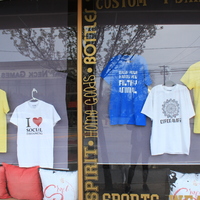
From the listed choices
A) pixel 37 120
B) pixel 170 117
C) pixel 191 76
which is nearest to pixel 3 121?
pixel 37 120

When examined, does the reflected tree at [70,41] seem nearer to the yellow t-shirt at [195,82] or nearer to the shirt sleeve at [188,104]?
the yellow t-shirt at [195,82]

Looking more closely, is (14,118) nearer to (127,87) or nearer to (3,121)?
(3,121)

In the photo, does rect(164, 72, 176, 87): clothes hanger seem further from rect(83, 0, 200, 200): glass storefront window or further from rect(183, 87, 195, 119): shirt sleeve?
rect(183, 87, 195, 119): shirt sleeve

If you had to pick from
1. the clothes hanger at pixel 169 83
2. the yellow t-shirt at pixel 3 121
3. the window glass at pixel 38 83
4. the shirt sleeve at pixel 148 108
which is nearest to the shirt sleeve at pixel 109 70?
the window glass at pixel 38 83

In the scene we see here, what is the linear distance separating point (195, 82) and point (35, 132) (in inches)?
92.2

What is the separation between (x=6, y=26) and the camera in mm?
3684

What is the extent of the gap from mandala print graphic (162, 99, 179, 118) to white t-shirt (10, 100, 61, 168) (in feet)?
4.88

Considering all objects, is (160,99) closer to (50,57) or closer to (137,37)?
(137,37)

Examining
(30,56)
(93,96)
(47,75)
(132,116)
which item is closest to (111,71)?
(93,96)

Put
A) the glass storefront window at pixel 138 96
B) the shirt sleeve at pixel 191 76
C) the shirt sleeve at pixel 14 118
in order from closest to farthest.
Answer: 1. the glass storefront window at pixel 138 96
2. the shirt sleeve at pixel 191 76
3. the shirt sleeve at pixel 14 118

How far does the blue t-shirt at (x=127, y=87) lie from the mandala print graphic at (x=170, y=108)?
29 centimetres

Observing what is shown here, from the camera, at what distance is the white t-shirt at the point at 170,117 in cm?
339

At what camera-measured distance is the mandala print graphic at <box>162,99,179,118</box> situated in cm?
340

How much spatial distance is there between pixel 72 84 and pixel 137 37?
114cm
